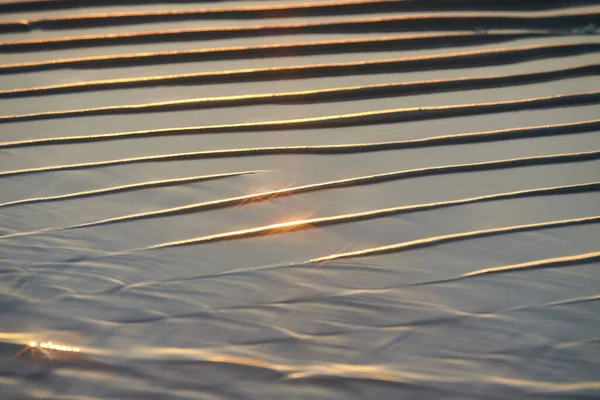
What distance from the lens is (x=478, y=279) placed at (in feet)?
5.87

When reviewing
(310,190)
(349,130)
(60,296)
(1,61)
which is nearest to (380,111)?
(349,130)

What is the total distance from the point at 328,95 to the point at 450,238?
0.80 meters

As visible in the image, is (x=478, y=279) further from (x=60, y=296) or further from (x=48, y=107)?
(x=48, y=107)

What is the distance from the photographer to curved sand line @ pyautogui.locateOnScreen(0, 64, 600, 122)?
2.38 meters

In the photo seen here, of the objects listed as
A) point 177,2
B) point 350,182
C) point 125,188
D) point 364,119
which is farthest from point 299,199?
point 177,2

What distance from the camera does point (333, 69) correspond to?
2.47 metres

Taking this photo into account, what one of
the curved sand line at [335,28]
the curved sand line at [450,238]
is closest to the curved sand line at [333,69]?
the curved sand line at [335,28]

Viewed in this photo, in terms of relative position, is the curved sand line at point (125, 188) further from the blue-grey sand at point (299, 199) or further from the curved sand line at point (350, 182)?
the curved sand line at point (350, 182)

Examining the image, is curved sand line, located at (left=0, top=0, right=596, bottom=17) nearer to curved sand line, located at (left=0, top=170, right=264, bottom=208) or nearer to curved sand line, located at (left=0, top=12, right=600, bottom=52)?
curved sand line, located at (left=0, top=12, right=600, bottom=52)

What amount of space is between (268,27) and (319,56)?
0.28 meters

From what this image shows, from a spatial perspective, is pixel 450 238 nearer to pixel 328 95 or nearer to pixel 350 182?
pixel 350 182

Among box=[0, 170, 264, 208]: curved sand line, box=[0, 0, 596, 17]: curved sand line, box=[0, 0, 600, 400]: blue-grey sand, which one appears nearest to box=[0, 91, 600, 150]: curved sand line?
box=[0, 0, 600, 400]: blue-grey sand

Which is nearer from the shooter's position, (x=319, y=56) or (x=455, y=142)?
(x=455, y=142)

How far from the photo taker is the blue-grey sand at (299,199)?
5.29ft
